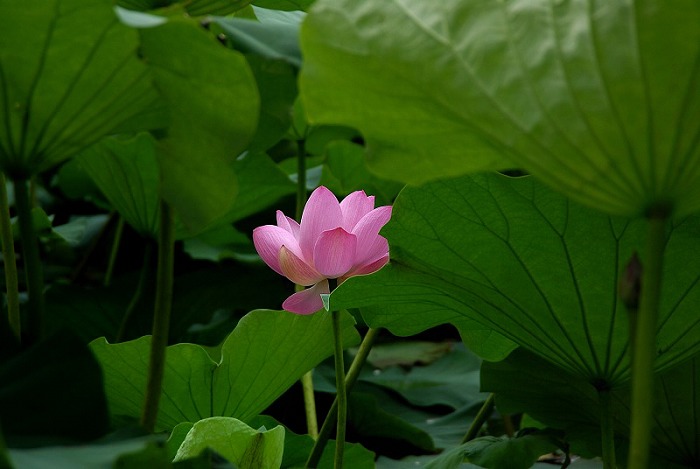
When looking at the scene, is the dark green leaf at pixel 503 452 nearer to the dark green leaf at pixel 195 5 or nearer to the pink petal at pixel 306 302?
the pink petal at pixel 306 302

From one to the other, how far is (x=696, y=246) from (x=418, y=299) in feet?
0.76

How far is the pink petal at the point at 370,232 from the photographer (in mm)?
815

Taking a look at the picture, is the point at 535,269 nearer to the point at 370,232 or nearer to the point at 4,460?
the point at 370,232

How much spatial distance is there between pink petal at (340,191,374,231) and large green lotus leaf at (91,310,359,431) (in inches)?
4.2

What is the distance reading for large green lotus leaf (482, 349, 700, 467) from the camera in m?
0.95

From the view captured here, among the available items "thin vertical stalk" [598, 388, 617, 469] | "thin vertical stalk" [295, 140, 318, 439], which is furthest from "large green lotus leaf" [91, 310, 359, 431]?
"thin vertical stalk" [598, 388, 617, 469]

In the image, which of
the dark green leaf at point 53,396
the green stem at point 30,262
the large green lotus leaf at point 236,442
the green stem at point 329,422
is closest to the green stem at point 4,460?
the dark green leaf at point 53,396

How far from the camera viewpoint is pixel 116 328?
1.54 metres

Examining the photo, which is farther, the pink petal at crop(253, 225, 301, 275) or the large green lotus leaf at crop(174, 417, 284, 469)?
the pink petal at crop(253, 225, 301, 275)

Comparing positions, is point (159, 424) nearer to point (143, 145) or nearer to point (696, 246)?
point (143, 145)

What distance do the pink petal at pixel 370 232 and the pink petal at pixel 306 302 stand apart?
0.16 feet

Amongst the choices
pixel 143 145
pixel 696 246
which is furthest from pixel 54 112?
pixel 143 145

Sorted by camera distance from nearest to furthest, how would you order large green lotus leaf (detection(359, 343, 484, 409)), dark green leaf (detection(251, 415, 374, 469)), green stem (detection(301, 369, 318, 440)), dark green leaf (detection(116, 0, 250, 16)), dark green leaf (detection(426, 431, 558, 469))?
dark green leaf (detection(116, 0, 250, 16)) → dark green leaf (detection(426, 431, 558, 469)) → dark green leaf (detection(251, 415, 374, 469)) → green stem (detection(301, 369, 318, 440)) → large green lotus leaf (detection(359, 343, 484, 409))

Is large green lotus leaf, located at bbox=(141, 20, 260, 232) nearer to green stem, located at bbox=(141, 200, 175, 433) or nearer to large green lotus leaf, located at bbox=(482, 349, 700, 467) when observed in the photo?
green stem, located at bbox=(141, 200, 175, 433)
